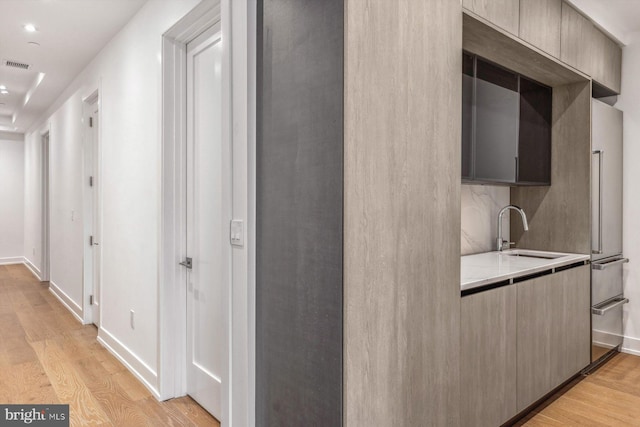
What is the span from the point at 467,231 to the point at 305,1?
2.06 metres

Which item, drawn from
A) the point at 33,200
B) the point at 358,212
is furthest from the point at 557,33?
the point at 33,200

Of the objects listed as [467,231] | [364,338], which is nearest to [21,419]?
[364,338]

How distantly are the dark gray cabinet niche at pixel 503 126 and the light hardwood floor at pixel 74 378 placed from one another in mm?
2170

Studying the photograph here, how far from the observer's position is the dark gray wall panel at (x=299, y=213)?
53.3 inches

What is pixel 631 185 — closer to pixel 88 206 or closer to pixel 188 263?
pixel 188 263

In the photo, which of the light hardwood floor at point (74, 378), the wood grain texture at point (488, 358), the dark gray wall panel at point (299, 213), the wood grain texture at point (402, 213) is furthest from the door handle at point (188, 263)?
the wood grain texture at point (488, 358)

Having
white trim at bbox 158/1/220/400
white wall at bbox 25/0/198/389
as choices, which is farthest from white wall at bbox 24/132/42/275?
white trim at bbox 158/1/220/400

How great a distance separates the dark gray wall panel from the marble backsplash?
1741mm

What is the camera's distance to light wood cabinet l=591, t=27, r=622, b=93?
3021mm

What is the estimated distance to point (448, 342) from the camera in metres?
1.73

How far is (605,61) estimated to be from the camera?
3.17 metres

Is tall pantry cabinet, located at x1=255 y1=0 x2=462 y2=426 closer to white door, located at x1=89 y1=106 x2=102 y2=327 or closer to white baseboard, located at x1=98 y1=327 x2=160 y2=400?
white baseboard, located at x1=98 y1=327 x2=160 y2=400

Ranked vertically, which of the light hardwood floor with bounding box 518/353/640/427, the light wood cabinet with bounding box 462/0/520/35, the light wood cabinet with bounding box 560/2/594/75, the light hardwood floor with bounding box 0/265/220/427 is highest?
the light wood cabinet with bounding box 560/2/594/75

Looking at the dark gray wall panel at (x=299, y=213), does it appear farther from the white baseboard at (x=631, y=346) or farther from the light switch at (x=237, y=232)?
the white baseboard at (x=631, y=346)
